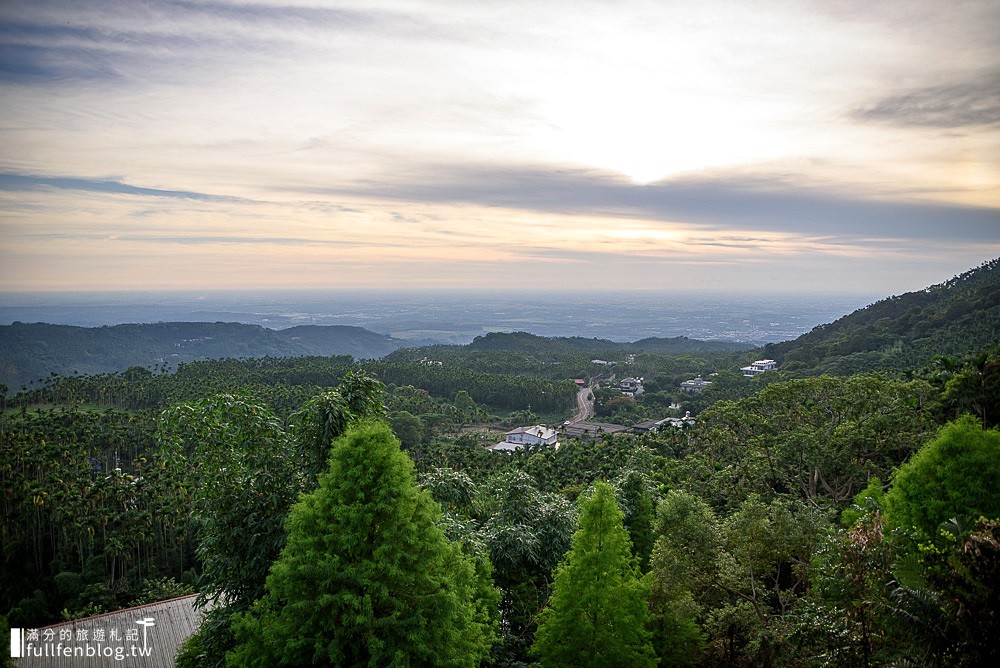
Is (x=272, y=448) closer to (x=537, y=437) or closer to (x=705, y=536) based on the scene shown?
(x=705, y=536)

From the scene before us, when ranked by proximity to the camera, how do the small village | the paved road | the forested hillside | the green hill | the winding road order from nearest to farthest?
1. the green hill
2. the small village
3. the winding road
4. the paved road
5. the forested hillside

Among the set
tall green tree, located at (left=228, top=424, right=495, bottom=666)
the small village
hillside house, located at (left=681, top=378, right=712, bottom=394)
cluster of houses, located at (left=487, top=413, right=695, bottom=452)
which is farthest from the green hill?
tall green tree, located at (left=228, top=424, right=495, bottom=666)

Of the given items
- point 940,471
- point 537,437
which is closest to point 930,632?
point 940,471

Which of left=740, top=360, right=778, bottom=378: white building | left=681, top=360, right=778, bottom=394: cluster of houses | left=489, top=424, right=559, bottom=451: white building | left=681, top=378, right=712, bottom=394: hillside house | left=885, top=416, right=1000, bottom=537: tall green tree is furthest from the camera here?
left=740, top=360, right=778, bottom=378: white building

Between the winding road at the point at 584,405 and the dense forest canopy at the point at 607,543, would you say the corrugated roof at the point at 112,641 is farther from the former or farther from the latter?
the winding road at the point at 584,405

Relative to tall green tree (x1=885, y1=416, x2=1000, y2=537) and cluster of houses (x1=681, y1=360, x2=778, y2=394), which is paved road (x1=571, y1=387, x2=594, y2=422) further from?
tall green tree (x1=885, y1=416, x2=1000, y2=537)
